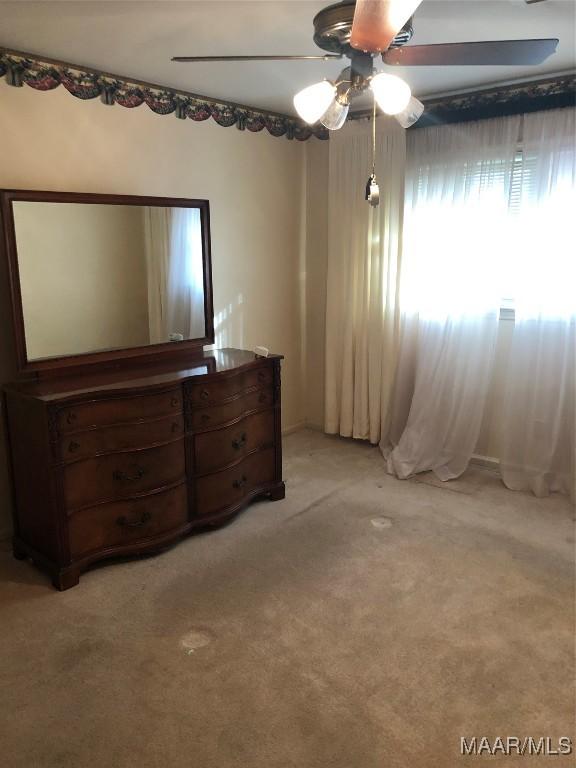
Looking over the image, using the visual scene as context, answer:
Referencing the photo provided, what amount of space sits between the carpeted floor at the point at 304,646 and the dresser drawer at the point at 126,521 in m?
0.13

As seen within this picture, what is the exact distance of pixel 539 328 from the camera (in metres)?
3.56

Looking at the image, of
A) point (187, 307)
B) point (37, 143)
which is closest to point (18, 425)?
point (187, 307)

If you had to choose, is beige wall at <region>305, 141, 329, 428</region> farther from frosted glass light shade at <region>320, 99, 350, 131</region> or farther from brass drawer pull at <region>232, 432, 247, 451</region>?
frosted glass light shade at <region>320, 99, 350, 131</region>

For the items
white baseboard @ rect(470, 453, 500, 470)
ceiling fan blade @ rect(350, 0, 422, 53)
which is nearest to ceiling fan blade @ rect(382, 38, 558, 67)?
ceiling fan blade @ rect(350, 0, 422, 53)

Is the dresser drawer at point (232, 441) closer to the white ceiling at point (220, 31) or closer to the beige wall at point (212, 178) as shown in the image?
the beige wall at point (212, 178)

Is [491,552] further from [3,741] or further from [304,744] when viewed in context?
[3,741]

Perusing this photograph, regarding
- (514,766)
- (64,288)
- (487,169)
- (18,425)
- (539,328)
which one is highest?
(487,169)

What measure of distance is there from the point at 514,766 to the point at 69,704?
1426 mm

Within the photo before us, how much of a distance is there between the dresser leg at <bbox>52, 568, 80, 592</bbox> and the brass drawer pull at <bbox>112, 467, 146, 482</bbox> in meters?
0.44

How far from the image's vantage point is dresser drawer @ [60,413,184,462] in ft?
8.53

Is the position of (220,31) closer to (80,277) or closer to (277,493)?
(80,277)

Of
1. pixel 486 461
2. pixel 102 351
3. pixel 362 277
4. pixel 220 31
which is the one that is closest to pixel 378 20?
pixel 220 31

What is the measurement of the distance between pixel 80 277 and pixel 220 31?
1.33m

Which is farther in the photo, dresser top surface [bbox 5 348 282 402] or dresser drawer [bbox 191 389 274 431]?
dresser drawer [bbox 191 389 274 431]
